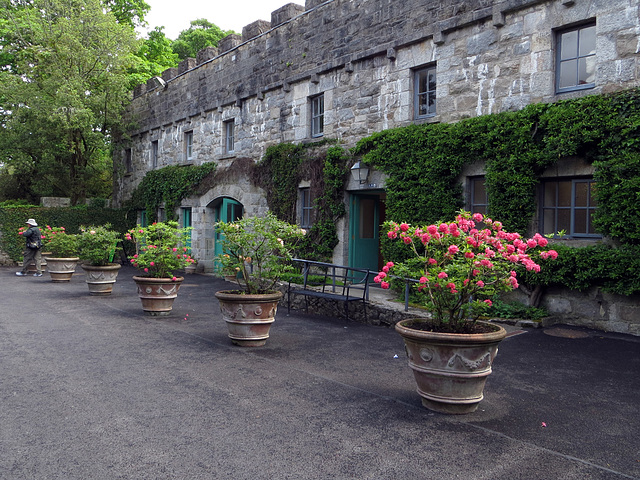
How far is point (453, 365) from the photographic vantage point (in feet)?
14.3

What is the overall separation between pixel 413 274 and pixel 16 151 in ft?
68.3

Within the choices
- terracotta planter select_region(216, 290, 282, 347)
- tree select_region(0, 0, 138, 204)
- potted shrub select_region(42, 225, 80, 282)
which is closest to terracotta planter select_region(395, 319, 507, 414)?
terracotta planter select_region(216, 290, 282, 347)

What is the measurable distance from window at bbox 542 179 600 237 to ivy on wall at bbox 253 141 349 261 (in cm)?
442

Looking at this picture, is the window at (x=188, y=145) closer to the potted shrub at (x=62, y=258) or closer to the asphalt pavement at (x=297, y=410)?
the potted shrub at (x=62, y=258)

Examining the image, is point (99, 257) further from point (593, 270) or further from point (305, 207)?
point (593, 270)

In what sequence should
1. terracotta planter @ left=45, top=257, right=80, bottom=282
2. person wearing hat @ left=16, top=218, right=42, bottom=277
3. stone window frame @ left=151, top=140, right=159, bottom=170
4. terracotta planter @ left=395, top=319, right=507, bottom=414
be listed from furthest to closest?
stone window frame @ left=151, top=140, right=159, bottom=170
person wearing hat @ left=16, top=218, right=42, bottom=277
terracotta planter @ left=45, top=257, right=80, bottom=282
terracotta planter @ left=395, top=319, right=507, bottom=414

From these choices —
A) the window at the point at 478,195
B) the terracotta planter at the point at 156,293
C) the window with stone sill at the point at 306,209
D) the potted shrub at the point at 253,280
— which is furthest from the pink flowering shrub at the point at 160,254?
the window at the point at 478,195

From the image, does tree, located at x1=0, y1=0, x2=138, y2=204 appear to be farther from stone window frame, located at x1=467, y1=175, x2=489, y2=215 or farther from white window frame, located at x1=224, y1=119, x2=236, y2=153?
stone window frame, located at x1=467, y1=175, x2=489, y2=215

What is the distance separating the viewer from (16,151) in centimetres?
2094

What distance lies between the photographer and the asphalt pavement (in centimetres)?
347

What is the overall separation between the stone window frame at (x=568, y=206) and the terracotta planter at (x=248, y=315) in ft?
14.6

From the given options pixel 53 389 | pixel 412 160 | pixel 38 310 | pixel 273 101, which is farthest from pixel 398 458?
pixel 273 101

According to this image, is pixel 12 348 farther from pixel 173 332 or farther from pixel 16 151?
pixel 16 151

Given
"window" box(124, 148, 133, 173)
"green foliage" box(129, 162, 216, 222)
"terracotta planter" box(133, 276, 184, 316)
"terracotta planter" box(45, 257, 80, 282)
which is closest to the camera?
"terracotta planter" box(133, 276, 184, 316)
